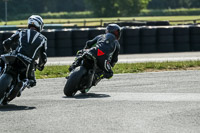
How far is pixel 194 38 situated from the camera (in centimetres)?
2278

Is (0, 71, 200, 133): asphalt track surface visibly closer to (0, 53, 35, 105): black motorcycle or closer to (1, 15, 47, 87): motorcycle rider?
(0, 53, 35, 105): black motorcycle

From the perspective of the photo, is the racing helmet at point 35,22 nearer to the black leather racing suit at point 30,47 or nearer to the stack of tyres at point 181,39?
the black leather racing suit at point 30,47

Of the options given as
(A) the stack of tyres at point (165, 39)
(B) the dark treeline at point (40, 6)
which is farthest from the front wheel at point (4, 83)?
(B) the dark treeline at point (40, 6)

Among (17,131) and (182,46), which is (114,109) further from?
(182,46)

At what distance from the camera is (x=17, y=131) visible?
7.03 metres

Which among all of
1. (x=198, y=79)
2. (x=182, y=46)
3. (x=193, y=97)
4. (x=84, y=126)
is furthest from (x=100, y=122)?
(x=182, y=46)

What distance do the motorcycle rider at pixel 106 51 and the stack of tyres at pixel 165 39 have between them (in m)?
11.4

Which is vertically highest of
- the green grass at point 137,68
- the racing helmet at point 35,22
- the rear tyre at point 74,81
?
the racing helmet at point 35,22

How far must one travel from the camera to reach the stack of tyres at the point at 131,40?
2222 cm

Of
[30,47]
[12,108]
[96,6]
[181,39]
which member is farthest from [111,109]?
[96,6]

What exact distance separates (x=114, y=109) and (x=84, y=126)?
57.0 inches

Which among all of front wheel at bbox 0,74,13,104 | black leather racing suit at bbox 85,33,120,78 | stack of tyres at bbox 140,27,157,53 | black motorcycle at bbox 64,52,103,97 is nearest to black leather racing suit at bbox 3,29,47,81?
front wheel at bbox 0,74,13,104

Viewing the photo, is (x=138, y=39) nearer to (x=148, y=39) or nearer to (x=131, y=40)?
(x=131, y=40)

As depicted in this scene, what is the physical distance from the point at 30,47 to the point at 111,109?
6.38ft
